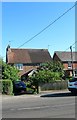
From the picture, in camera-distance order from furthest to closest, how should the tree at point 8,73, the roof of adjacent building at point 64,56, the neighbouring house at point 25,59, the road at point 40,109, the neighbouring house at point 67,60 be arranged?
the roof of adjacent building at point 64,56 → the neighbouring house at point 67,60 → the neighbouring house at point 25,59 → the tree at point 8,73 → the road at point 40,109

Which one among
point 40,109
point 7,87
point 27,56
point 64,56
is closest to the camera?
point 40,109

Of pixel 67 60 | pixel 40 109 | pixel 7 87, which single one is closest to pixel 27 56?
pixel 67 60

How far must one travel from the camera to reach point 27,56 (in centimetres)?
6444

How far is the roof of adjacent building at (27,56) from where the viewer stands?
6297 centimetres

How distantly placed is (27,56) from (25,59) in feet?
3.22

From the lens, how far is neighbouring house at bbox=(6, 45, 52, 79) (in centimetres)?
6275

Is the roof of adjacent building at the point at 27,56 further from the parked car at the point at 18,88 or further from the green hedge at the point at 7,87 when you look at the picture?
the green hedge at the point at 7,87

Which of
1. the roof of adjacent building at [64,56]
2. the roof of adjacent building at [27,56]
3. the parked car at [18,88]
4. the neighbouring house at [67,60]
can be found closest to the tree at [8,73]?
the parked car at [18,88]

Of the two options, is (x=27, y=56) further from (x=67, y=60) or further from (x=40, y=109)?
(x=40, y=109)

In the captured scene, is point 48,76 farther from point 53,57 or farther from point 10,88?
point 53,57

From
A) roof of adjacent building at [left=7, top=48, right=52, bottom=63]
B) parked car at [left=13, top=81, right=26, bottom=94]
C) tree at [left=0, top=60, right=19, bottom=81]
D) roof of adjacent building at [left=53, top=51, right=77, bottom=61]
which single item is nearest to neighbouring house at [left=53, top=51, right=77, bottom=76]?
roof of adjacent building at [left=53, top=51, right=77, bottom=61]

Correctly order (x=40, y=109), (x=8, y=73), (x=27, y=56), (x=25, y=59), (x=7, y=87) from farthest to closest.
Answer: (x=27, y=56)
(x=25, y=59)
(x=8, y=73)
(x=7, y=87)
(x=40, y=109)

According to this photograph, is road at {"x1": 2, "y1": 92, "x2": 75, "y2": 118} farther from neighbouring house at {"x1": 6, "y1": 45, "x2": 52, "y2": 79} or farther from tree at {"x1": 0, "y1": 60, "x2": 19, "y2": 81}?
neighbouring house at {"x1": 6, "y1": 45, "x2": 52, "y2": 79}

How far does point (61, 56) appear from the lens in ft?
216
